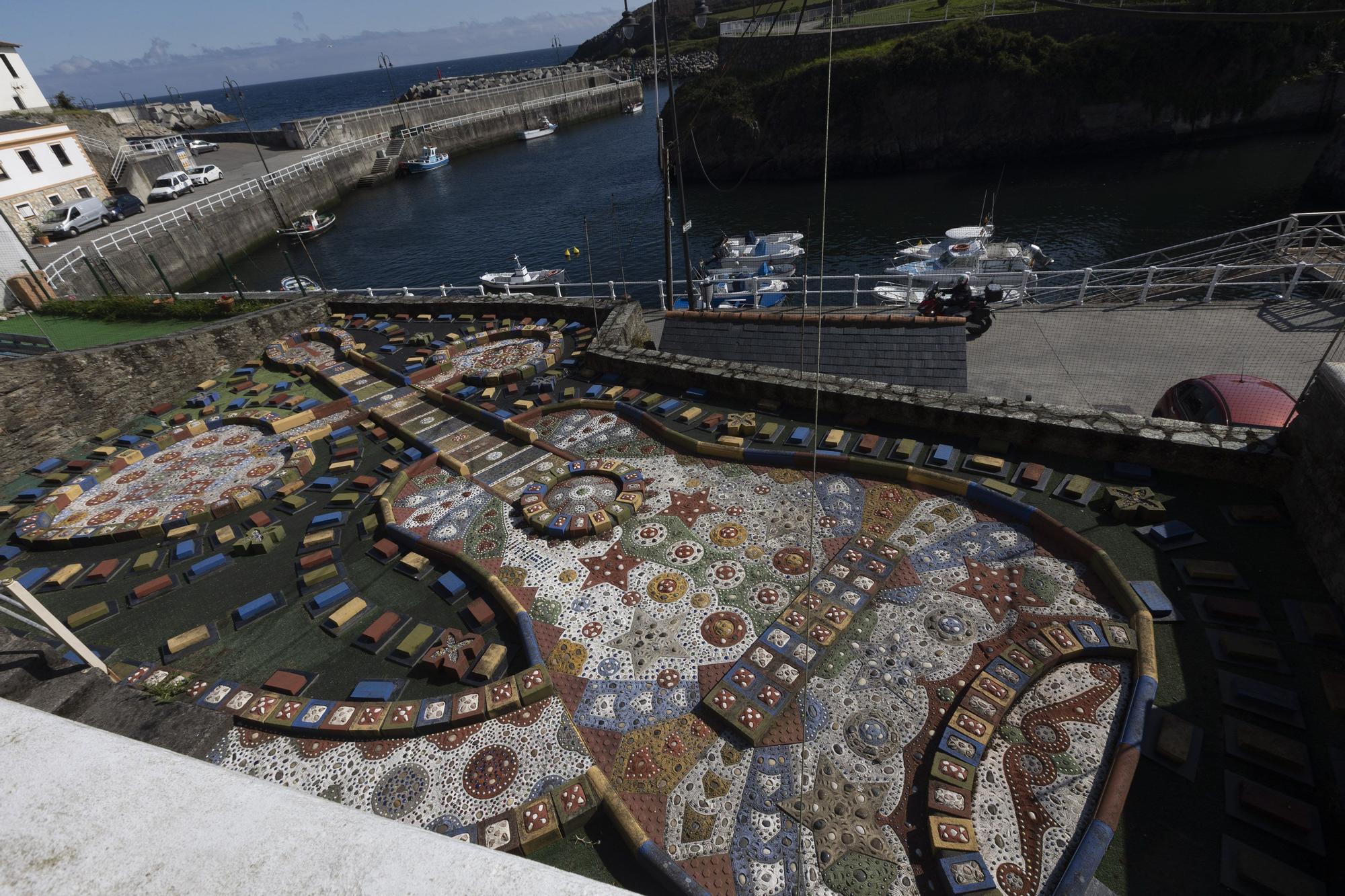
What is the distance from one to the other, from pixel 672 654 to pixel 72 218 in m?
52.5

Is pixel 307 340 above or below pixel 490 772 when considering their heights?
below

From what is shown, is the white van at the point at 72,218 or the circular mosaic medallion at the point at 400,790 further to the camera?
the white van at the point at 72,218

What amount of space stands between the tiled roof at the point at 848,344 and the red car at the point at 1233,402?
Answer: 4347 millimetres

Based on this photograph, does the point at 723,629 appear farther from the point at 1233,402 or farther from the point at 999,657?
the point at 1233,402

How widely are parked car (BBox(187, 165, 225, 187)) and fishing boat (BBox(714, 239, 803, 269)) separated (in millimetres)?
49979

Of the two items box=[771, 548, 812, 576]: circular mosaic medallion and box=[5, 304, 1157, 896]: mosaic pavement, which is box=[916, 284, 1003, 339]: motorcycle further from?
box=[771, 548, 812, 576]: circular mosaic medallion

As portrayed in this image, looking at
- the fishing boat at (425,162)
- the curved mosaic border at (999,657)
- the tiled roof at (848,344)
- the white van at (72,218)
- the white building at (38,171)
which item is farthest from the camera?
the fishing boat at (425,162)

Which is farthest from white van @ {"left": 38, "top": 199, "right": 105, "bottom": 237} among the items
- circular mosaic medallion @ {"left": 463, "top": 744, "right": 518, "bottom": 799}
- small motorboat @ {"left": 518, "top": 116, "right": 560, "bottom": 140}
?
small motorboat @ {"left": 518, "top": 116, "right": 560, "bottom": 140}

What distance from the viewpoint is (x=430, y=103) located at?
81.8m

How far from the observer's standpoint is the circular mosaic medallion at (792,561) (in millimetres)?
8742

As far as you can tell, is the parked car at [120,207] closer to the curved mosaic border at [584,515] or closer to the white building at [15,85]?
the white building at [15,85]

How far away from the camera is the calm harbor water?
3953 cm

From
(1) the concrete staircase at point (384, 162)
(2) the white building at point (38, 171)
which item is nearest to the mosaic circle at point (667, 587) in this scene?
(2) the white building at point (38, 171)

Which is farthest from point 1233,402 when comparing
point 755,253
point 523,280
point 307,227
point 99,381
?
point 307,227
